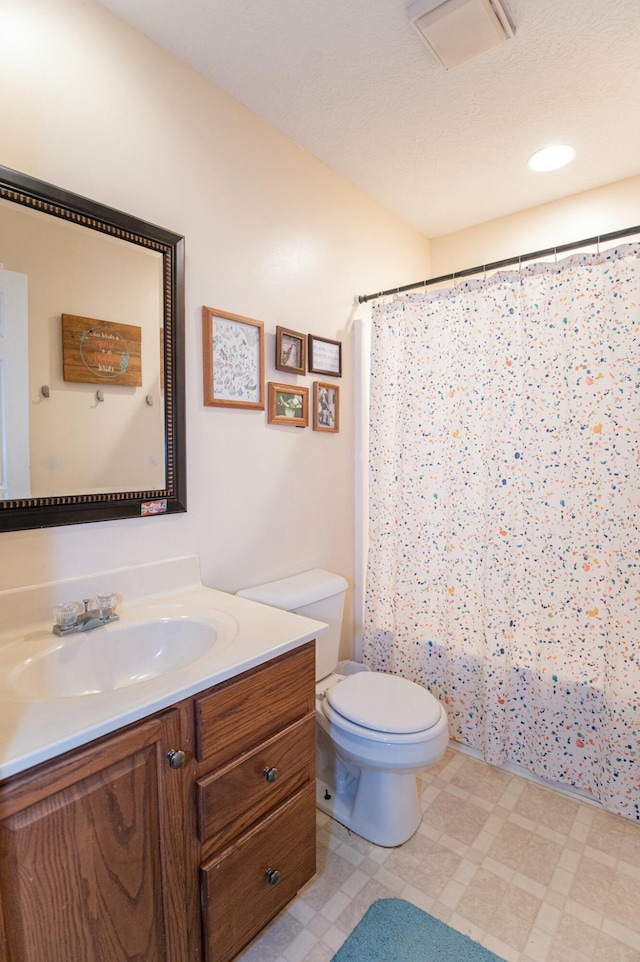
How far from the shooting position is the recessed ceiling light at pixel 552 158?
1.89 m

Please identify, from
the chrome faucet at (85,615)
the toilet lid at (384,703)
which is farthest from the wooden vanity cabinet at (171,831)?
the chrome faucet at (85,615)

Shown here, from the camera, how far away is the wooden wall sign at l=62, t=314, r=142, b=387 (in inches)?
47.6

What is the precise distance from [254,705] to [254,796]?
0.74 ft

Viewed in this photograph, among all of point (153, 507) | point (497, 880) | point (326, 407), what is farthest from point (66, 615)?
point (497, 880)

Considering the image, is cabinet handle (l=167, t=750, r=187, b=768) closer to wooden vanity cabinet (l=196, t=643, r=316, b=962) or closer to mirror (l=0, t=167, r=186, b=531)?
wooden vanity cabinet (l=196, t=643, r=316, b=962)

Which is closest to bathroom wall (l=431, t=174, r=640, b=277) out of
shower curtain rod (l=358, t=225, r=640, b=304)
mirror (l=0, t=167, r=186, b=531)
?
shower curtain rod (l=358, t=225, r=640, b=304)

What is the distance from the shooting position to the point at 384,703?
5.16 feet

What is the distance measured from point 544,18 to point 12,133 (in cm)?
144

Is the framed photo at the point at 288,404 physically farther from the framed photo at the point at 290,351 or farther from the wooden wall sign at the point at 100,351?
the wooden wall sign at the point at 100,351

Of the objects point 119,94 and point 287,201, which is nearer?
point 119,94

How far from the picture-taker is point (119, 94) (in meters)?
1.30

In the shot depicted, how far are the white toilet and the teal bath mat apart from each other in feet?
0.79

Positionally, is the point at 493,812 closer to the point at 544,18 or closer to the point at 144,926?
the point at 144,926

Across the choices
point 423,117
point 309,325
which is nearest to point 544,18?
point 423,117
